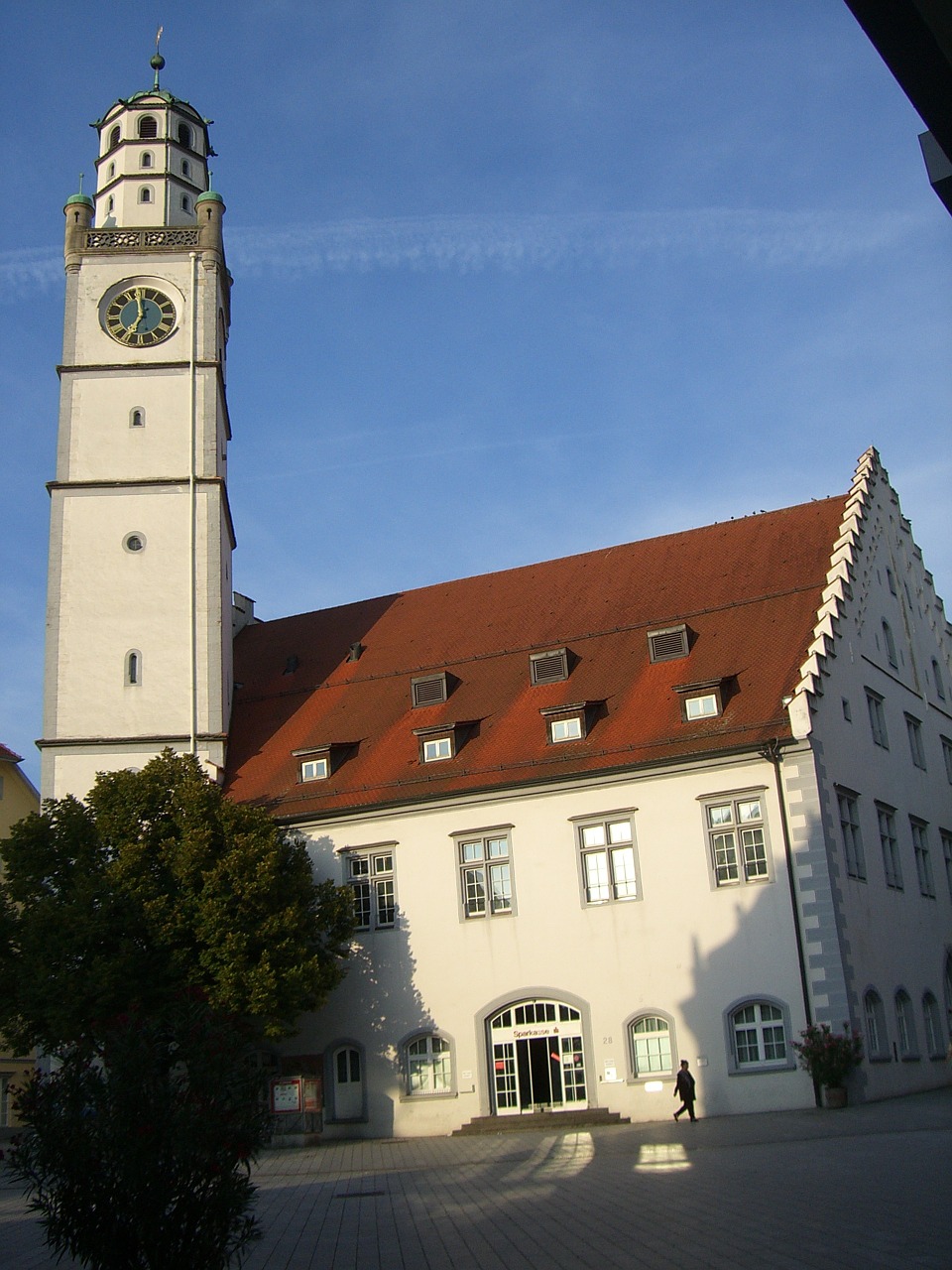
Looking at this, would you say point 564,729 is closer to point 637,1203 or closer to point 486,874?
point 486,874

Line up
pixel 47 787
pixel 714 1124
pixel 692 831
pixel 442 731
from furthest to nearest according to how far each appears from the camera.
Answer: pixel 47 787 → pixel 442 731 → pixel 692 831 → pixel 714 1124

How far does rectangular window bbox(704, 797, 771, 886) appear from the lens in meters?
27.2

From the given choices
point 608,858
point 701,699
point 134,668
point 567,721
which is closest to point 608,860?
point 608,858

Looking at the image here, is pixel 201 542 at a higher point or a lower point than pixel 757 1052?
higher

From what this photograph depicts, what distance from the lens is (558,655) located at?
32438 mm

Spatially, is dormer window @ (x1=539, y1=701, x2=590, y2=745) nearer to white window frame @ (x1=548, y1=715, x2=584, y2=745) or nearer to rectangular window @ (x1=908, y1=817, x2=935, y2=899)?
white window frame @ (x1=548, y1=715, x2=584, y2=745)

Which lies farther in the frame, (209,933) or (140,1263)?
(209,933)

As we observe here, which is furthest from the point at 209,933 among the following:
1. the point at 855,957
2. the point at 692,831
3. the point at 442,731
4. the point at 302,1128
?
the point at 855,957

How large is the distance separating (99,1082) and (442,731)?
21147 mm

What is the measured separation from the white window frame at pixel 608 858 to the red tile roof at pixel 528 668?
3.95 feet

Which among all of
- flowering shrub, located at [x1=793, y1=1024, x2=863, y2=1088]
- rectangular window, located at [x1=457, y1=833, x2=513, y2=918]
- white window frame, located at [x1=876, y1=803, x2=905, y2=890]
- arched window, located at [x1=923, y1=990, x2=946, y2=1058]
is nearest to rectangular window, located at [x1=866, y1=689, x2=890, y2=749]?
white window frame, located at [x1=876, y1=803, x2=905, y2=890]

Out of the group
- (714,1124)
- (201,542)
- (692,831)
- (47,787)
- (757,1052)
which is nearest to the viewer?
(714,1124)

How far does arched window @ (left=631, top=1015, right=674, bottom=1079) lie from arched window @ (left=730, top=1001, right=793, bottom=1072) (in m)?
1.40

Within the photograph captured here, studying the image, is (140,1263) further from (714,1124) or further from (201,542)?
(201,542)
